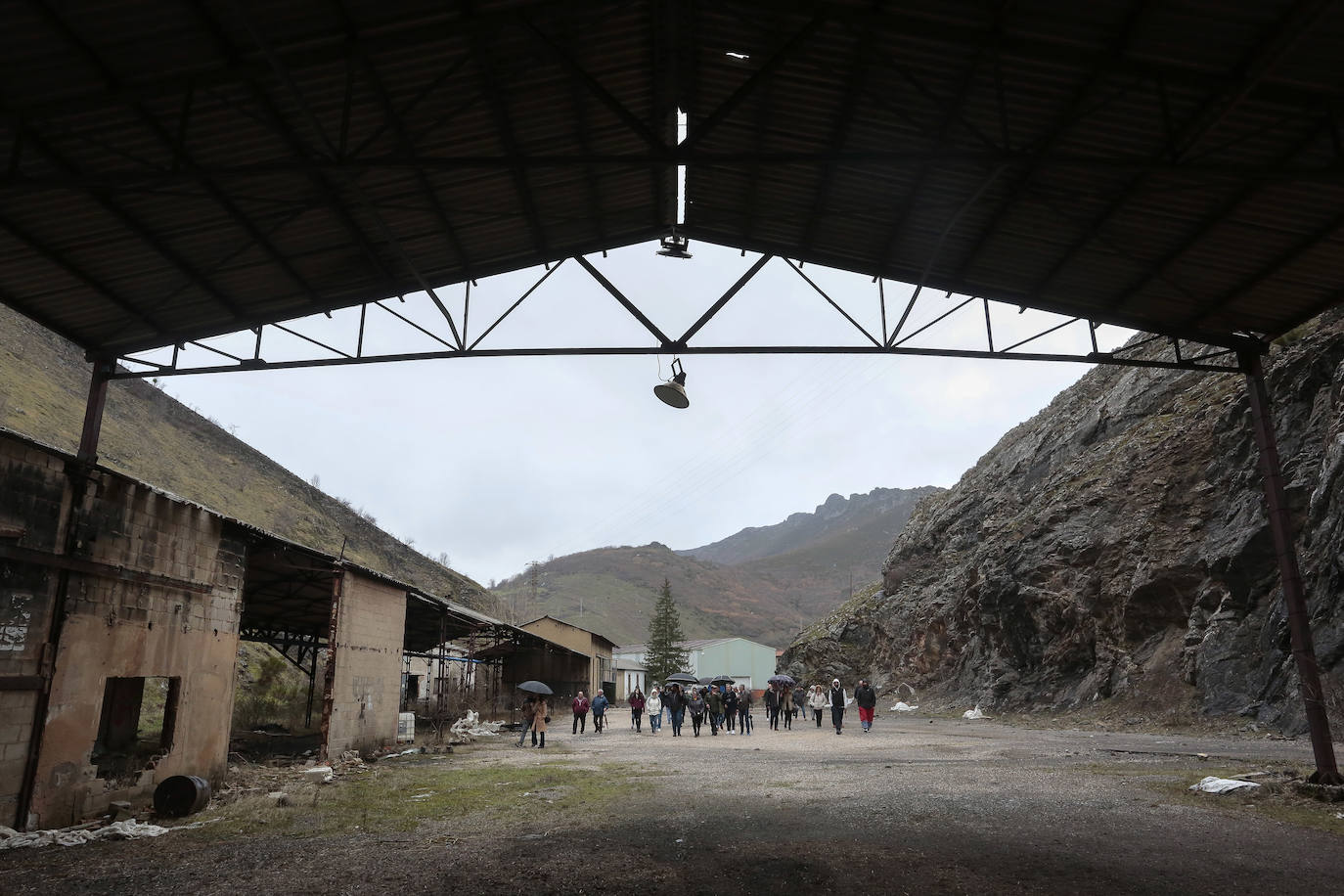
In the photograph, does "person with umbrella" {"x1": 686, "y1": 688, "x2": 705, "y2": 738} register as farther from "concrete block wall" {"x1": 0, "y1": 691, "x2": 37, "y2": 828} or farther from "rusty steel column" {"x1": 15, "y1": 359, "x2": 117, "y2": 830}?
"concrete block wall" {"x1": 0, "y1": 691, "x2": 37, "y2": 828}

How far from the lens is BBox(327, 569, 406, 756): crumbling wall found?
15430 millimetres

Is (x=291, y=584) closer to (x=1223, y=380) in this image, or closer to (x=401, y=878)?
(x=401, y=878)

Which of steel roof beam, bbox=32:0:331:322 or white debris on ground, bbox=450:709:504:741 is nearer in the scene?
steel roof beam, bbox=32:0:331:322

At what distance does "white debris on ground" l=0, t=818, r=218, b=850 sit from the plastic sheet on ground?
12.4 m

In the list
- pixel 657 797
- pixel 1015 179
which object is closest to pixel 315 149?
pixel 1015 179

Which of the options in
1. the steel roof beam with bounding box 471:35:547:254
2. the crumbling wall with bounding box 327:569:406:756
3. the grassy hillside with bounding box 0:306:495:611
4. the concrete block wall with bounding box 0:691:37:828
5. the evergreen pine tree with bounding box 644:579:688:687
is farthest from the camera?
the evergreen pine tree with bounding box 644:579:688:687

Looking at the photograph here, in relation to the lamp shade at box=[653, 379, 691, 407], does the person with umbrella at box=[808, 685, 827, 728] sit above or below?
below

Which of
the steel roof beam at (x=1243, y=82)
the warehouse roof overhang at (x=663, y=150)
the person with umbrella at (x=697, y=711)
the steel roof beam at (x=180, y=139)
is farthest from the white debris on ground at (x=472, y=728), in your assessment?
the steel roof beam at (x=1243, y=82)

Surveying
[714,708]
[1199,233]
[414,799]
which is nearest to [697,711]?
[714,708]

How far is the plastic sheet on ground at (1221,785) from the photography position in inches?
388

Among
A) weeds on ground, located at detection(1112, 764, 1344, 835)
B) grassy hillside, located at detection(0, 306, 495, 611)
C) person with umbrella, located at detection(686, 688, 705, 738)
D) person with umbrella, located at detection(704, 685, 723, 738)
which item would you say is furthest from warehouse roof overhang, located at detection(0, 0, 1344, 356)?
grassy hillside, located at detection(0, 306, 495, 611)

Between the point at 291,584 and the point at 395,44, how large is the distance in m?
14.5

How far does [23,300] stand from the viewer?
10344mm

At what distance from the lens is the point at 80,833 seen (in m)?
8.29
